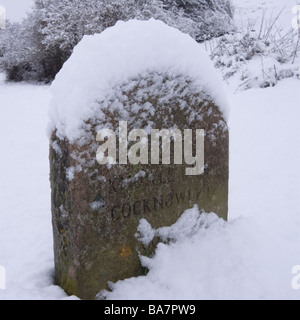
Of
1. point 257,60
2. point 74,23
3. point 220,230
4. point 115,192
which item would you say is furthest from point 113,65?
point 74,23

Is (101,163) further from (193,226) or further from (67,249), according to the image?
(193,226)

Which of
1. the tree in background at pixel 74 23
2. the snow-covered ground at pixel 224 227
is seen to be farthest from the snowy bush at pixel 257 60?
the tree in background at pixel 74 23

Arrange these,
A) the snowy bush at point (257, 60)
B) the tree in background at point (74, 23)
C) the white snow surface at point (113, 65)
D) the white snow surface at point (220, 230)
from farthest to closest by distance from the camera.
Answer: the tree in background at point (74, 23), the snowy bush at point (257, 60), the white snow surface at point (220, 230), the white snow surface at point (113, 65)

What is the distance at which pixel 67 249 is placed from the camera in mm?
1576

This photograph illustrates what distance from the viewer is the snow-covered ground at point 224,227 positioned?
5.44 feet

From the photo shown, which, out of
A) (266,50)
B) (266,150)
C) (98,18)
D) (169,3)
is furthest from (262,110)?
(169,3)

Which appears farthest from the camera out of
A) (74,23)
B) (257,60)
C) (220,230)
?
(74,23)

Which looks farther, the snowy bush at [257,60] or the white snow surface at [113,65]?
the snowy bush at [257,60]

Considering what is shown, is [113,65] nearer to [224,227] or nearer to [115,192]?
[115,192]

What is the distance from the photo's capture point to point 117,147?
151 cm

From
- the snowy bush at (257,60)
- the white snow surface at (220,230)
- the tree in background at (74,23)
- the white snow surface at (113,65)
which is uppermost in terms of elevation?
the tree in background at (74,23)

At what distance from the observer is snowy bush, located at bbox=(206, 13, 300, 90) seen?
18.6 feet

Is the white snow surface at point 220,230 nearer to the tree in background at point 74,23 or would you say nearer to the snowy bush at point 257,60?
the snowy bush at point 257,60

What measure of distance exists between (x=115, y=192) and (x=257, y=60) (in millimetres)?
5818
